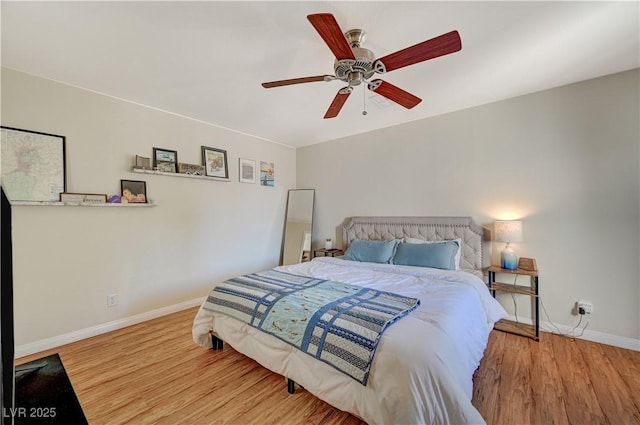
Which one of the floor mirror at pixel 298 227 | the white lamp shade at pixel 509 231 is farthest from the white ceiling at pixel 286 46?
the floor mirror at pixel 298 227

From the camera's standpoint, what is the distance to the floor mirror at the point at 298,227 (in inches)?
180

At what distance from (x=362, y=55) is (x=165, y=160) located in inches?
106

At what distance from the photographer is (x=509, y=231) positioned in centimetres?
271

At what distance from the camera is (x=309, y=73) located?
2.37 m

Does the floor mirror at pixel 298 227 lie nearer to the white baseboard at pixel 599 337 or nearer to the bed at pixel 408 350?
the bed at pixel 408 350

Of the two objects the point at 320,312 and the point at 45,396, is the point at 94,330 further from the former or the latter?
the point at 320,312

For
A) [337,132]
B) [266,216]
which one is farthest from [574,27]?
[266,216]

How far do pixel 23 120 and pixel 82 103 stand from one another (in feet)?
1.61

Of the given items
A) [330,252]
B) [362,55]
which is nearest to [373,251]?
[330,252]

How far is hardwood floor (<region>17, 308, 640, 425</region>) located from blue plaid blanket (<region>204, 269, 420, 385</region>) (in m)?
0.45

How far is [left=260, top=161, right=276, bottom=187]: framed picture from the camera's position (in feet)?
14.5

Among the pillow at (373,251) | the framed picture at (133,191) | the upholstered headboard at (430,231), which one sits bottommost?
the pillow at (373,251)

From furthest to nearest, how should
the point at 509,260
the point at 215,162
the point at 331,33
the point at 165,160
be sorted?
the point at 215,162 → the point at 165,160 → the point at 509,260 → the point at 331,33

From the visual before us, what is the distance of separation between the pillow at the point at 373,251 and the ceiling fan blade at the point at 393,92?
1754 millimetres
